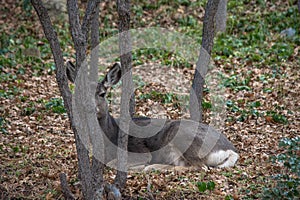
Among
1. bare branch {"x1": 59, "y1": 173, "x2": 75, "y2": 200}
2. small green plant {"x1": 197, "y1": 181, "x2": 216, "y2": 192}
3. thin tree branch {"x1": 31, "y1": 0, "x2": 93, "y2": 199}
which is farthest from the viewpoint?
small green plant {"x1": 197, "y1": 181, "x2": 216, "y2": 192}

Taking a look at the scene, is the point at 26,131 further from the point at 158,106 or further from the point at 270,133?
the point at 270,133

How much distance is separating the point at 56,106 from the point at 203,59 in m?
3.31

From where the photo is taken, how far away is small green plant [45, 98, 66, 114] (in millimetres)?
9750

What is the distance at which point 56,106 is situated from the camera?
32.7ft

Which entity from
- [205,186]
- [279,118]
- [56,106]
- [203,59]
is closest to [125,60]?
[205,186]

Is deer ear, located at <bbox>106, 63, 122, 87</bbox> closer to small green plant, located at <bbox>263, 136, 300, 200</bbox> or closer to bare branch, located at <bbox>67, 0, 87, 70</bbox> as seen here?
bare branch, located at <bbox>67, 0, 87, 70</bbox>

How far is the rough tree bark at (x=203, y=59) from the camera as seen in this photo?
312 inches

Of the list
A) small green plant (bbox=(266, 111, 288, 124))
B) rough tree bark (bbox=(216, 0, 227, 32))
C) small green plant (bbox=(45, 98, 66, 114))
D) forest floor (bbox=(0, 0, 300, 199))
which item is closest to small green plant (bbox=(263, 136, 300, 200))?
forest floor (bbox=(0, 0, 300, 199))

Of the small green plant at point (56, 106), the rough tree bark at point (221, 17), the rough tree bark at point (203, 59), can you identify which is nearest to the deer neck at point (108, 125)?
the rough tree bark at point (203, 59)

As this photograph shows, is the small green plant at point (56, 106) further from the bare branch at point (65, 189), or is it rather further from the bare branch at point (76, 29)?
the bare branch at point (76, 29)

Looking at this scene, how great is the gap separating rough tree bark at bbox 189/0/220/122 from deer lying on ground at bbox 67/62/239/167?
646 millimetres

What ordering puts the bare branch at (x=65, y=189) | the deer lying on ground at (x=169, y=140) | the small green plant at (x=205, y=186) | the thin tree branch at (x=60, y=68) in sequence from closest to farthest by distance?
the thin tree branch at (x=60, y=68) < the bare branch at (x=65, y=189) < the small green plant at (x=205, y=186) < the deer lying on ground at (x=169, y=140)

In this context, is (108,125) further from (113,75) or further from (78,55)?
(78,55)

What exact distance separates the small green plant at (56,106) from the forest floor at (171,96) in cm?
2
